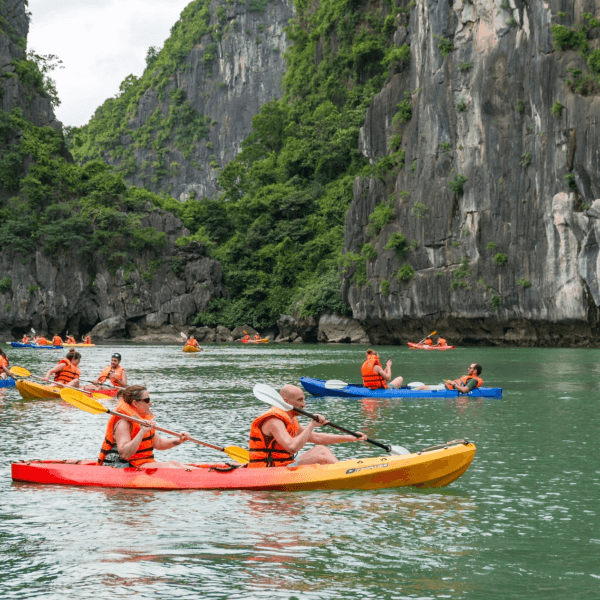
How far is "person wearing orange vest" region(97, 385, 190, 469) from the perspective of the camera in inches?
366

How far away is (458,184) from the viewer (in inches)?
1944

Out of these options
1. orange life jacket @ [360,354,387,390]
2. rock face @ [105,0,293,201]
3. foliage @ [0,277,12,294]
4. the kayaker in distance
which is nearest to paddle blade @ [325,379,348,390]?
orange life jacket @ [360,354,387,390]

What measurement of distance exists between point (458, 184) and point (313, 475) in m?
42.6

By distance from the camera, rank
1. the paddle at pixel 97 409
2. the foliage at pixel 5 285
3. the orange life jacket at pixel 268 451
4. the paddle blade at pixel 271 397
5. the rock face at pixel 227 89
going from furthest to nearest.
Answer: the rock face at pixel 227 89, the foliage at pixel 5 285, the paddle at pixel 97 409, the orange life jacket at pixel 268 451, the paddle blade at pixel 271 397

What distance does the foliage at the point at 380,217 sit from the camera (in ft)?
185

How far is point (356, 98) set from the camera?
3014 inches

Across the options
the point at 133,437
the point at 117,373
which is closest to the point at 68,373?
the point at 117,373

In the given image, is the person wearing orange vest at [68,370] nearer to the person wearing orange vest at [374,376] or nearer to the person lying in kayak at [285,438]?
the person wearing orange vest at [374,376]

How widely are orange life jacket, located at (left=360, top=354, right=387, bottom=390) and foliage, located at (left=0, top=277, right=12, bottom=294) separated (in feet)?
168

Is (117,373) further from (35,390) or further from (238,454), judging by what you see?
(238,454)

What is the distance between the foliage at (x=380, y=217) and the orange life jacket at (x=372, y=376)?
3701 centimetres

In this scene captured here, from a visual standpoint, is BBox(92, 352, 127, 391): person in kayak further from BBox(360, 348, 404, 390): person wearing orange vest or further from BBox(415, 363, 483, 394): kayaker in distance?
BBox(415, 363, 483, 394): kayaker in distance

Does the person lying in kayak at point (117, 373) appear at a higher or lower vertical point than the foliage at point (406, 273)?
lower

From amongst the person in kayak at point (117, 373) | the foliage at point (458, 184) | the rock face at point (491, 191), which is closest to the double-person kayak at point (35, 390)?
the person in kayak at point (117, 373)
